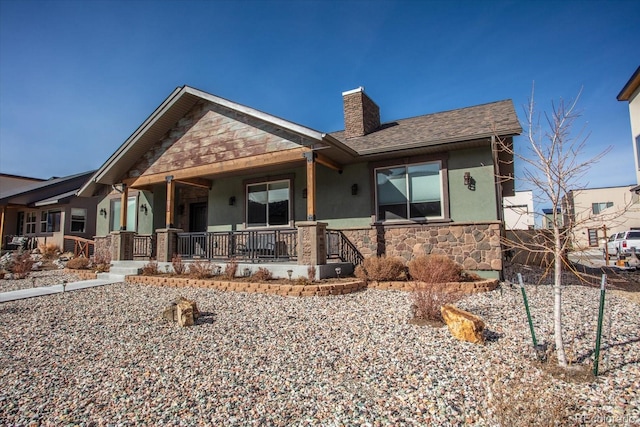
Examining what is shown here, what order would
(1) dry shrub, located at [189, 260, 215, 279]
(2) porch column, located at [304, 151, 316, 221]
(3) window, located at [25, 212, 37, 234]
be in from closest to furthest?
(2) porch column, located at [304, 151, 316, 221], (1) dry shrub, located at [189, 260, 215, 279], (3) window, located at [25, 212, 37, 234]

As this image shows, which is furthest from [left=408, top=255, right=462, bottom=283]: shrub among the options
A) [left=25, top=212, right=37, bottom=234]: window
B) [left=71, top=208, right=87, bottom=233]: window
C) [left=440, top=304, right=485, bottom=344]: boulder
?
[left=25, top=212, right=37, bottom=234]: window

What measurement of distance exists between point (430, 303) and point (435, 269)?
2343 millimetres

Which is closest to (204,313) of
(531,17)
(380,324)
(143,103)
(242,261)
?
(380,324)

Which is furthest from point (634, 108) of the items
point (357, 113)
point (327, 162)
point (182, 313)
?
point (182, 313)

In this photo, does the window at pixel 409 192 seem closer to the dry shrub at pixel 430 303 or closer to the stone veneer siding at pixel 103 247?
the dry shrub at pixel 430 303

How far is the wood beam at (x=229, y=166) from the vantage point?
958cm

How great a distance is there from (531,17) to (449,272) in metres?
7.08

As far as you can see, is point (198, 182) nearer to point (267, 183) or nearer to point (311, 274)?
point (267, 183)

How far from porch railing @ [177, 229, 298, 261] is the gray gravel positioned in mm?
3455

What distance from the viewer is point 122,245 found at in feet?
39.9

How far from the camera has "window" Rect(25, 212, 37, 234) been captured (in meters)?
23.0

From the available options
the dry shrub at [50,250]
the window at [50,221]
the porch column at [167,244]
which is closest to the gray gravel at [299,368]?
the porch column at [167,244]

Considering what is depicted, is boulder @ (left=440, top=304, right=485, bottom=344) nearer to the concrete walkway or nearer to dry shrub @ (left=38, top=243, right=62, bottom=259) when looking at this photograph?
the concrete walkway

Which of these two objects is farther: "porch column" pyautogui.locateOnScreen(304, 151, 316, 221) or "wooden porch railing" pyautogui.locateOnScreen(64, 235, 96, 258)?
"wooden porch railing" pyautogui.locateOnScreen(64, 235, 96, 258)
